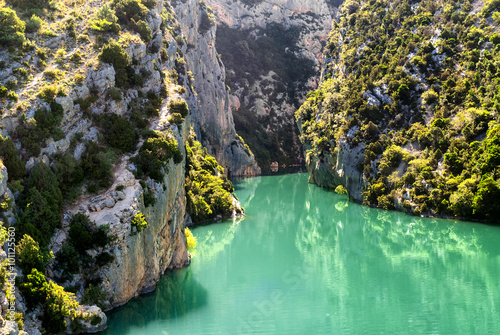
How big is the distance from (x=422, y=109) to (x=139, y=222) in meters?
52.3

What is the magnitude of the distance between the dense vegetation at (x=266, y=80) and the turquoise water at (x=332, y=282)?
88.2 metres

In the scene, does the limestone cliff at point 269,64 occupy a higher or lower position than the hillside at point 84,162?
higher

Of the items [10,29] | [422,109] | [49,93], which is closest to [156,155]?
[49,93]

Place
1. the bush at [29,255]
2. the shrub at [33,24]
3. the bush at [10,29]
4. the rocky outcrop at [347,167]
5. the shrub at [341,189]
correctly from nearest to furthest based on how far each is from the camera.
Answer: the bush at [29,255]
the bush at [10,29]
the shrub at [33,24]
the rocky outcrop at [347,167]
the shrub at [341,189]

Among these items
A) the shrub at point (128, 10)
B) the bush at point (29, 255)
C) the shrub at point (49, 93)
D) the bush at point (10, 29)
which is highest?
the shrub at point (128, 10)

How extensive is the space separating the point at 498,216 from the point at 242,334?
37403 mm

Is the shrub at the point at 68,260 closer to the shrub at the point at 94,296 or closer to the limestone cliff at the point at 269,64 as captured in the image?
the shrub at the point at 94,296

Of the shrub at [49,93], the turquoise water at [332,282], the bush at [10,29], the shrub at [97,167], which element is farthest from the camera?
the bush at [10,29]

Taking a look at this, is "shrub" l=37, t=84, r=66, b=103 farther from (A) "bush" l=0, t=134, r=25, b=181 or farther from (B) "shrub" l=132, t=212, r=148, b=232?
(B) "shrub" l=132, t=212, r=148, b=232

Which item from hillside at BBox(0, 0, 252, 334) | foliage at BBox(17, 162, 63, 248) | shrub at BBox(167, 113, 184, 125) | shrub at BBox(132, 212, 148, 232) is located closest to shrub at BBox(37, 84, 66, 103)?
hillside at BBox(0, 0, 252, 334)

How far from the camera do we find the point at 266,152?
133 metres

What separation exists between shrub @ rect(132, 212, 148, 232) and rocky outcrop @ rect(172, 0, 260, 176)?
211ft

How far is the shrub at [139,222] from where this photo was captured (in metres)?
22.4

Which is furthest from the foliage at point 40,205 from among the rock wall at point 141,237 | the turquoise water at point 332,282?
the turquoise water at point 332,282
